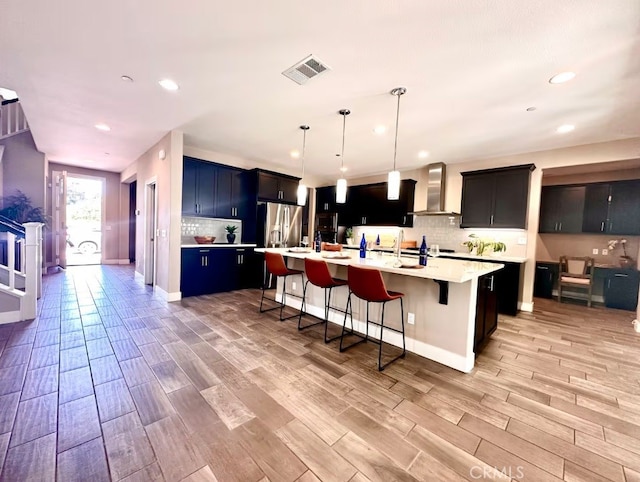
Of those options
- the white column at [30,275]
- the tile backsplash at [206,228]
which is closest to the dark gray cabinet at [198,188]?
the tile backsplash at [206,228]

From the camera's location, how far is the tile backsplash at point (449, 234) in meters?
4.60

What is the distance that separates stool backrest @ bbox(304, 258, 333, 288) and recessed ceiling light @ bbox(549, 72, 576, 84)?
2.74m

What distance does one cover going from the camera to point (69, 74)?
2.55m

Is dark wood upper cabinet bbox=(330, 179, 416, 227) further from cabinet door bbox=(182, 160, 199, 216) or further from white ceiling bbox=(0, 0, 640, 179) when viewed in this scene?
cabinet door bbox=(182, 160, 199, 216)

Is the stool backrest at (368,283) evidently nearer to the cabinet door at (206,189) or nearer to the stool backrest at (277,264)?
the stool backrest at (277,264)

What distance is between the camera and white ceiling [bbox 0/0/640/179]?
5.68ft

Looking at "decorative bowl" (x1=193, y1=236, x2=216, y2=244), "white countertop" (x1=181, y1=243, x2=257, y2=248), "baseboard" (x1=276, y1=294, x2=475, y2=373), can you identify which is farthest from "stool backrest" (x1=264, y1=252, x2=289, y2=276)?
"decorative bowl" (x1=193, y1=236, x2=216, y2=244)

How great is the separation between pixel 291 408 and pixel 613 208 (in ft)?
22.3

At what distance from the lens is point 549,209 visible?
218 inches

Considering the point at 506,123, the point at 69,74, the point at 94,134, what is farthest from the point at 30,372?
the point at 506,123

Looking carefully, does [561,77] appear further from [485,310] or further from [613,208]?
[613,208]

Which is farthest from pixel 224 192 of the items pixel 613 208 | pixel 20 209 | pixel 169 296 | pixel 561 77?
pixel 613 208

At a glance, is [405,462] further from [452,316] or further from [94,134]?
[94,134]

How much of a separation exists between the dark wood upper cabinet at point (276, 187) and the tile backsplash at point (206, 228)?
2.98 feet
